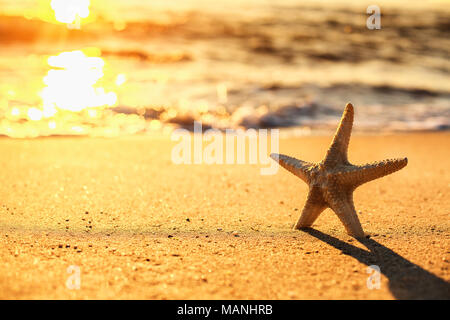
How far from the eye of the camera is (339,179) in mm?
3078

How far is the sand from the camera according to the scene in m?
2.47

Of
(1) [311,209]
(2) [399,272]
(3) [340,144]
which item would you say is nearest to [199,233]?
(1) [311,209]

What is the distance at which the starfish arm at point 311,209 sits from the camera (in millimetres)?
3201

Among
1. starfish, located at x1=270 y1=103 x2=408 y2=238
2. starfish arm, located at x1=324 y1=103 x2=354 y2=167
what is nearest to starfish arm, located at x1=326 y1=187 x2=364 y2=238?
starfish, located at x1=270 y1=103 x2=408 y2=238

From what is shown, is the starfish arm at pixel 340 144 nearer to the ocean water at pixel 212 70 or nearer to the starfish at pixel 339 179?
the starfish at pixel 339 179

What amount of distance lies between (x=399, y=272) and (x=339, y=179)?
26.6 inches

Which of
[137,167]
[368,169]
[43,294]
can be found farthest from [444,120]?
[43,294]

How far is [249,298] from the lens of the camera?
7.76 ft

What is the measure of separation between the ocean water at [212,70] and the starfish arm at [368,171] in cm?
465

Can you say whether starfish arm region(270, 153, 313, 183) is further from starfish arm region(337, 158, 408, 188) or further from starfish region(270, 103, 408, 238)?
starfish arm region(337, 158, 408, 188)

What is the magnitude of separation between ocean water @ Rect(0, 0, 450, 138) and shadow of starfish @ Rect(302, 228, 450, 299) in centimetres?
478

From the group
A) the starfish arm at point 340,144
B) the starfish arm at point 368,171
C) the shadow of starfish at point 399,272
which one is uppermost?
→ the starfish arm at point 340,144

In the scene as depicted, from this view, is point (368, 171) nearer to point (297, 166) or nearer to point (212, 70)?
point (297, 166)

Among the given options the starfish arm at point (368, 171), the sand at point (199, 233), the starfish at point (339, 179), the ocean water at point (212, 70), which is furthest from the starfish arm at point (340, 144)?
the ocean water at point (212, 70)
